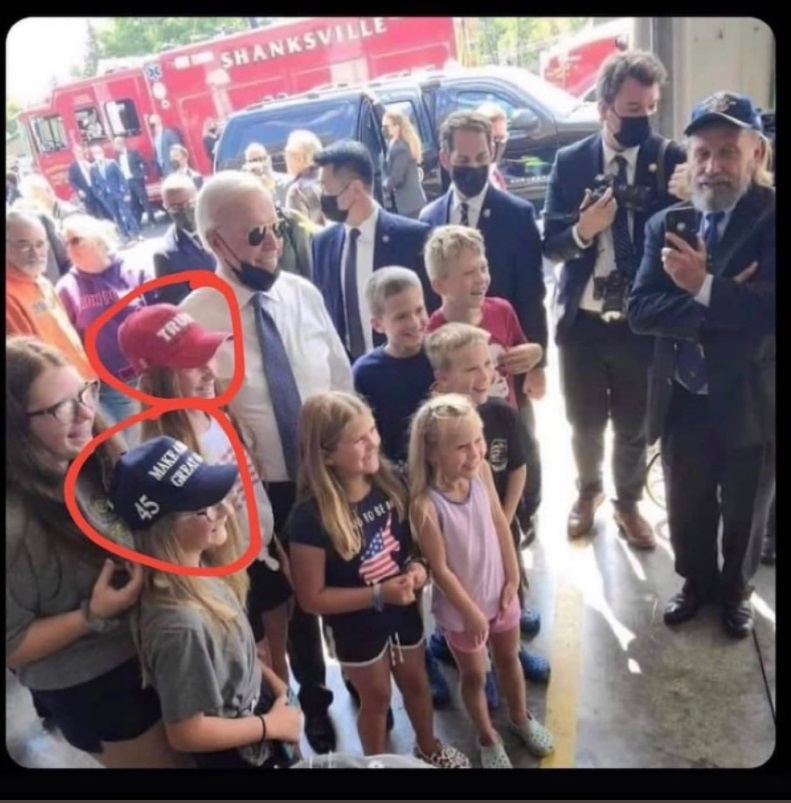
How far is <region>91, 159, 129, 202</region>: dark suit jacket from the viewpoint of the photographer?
1737mm

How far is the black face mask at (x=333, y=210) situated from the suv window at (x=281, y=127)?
0.10m

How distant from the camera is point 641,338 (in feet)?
5.93

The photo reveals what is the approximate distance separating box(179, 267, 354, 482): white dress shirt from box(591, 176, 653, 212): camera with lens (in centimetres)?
60

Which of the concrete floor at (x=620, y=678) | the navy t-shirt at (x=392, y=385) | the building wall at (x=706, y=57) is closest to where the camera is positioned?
the building wall at (x=706, y=57)

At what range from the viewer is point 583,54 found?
5.60 ft

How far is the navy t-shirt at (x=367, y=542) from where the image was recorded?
178 centimetres

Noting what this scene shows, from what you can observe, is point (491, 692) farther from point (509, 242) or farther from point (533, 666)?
point (509, 242)

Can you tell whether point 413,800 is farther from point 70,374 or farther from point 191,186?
point 191,186

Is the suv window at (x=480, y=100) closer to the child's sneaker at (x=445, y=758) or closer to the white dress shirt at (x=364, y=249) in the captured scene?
the white dress shirt at (x=364, y=249)

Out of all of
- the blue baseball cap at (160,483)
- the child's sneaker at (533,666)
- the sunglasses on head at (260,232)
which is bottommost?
the child's sneaker at (533,666)

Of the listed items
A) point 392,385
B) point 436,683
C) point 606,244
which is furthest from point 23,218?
point 436,683

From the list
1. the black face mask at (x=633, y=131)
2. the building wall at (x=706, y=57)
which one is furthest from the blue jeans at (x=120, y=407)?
the building wall at (x=706, y=57)

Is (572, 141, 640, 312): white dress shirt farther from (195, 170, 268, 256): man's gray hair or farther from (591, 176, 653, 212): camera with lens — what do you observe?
(195, 170, 268, 256): man's gray hair

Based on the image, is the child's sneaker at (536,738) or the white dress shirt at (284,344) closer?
the white dress shirt at (284,344)
